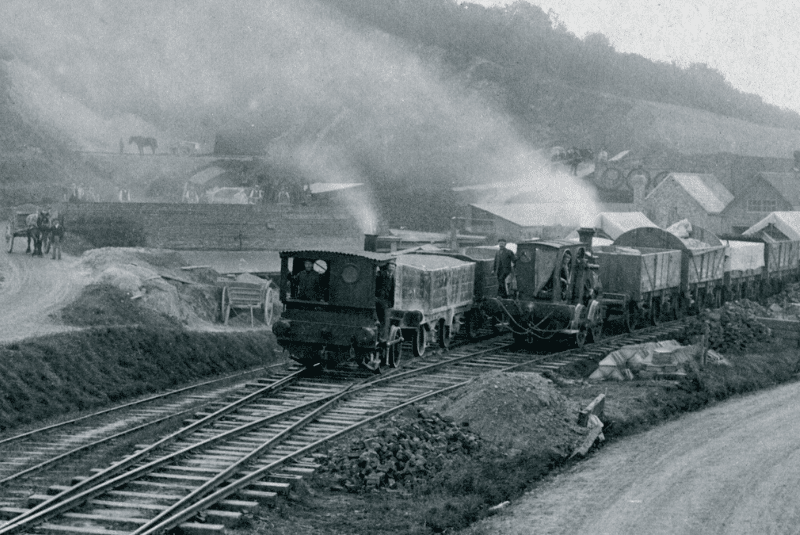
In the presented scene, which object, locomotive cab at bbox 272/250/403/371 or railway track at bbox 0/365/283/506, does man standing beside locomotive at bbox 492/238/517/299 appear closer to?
locomotive cab at bbox 272/250/403/371

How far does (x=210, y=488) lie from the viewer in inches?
482

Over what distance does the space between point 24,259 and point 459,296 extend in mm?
14134

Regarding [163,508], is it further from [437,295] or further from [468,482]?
[437,295]

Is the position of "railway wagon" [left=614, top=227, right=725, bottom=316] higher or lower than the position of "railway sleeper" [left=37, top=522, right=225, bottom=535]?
higher

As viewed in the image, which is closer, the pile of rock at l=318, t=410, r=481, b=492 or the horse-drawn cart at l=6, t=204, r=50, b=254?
the pile of rock at l=318, t=410, r=481, b=492

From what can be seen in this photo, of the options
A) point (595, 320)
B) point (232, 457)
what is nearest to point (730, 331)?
point (595, 320)

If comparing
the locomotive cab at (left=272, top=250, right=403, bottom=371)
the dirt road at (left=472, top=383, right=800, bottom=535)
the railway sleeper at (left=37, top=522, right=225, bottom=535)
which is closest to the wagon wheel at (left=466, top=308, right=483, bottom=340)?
the locomotive cab at (left=272, top=250, right=403, bottom=371)

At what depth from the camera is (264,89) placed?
83.5m

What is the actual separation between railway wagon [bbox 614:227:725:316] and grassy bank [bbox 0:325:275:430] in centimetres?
1202

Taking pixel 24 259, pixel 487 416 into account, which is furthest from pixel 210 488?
pixel 24 259

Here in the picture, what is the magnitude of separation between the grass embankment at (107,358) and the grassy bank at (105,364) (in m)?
0.02

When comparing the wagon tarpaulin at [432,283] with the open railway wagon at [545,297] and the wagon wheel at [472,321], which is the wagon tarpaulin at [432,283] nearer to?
the wagon wheel at [472,321]

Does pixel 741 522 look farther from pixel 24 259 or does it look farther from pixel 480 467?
pixel 24 259

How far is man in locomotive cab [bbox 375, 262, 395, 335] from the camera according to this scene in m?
19.2
